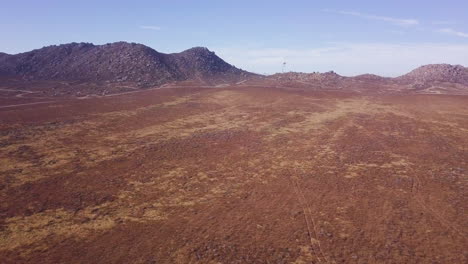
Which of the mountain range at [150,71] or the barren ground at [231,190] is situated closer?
the barren ground at [231,190]

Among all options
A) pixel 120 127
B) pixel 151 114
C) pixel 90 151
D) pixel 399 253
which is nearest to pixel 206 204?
pixel 399 253

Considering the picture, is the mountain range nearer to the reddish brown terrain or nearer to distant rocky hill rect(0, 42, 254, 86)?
distant rocky hill rect(0, 42, 254, 86)

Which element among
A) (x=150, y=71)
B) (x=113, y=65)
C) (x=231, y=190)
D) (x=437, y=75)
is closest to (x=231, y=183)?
(x=231, y=190)

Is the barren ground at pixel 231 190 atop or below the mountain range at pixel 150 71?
below

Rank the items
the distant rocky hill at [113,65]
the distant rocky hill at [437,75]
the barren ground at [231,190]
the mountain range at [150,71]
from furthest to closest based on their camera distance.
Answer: the distant rocky hill at [113,65]
the distant rocky hill at [437,75]
the mountain range at [150,71]
the barren ground at [231,190]

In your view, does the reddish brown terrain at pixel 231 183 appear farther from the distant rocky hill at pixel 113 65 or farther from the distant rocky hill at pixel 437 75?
the distant rocky hill at pixel 437 75

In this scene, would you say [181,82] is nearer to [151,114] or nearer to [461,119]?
[151,114]

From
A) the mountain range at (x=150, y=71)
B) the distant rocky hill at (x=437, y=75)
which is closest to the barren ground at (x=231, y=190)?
the mountain range at (x=150, y=71)
